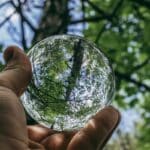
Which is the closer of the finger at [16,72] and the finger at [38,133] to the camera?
the finger at [16,72]

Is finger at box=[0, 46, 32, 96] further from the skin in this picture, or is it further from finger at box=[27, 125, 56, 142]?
finger at box=[27, 125, 56, 142]

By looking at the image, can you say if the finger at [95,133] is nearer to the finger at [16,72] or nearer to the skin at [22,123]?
the skin at [22,123]

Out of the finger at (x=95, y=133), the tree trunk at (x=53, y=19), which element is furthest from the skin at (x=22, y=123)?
the tree trunk at (x=53, y=19)

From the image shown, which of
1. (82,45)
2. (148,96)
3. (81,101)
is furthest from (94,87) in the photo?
(148,96)

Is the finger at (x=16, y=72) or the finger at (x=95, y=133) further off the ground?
the finger at (x=16, y=72)

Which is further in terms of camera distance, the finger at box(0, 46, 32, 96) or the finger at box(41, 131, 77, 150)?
the finger at box(41, 131, 77, 150)

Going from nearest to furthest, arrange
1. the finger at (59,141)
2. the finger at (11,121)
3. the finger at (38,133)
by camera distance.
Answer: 1. the finger at (11,121)
2. the finger at (59,141)
3. the finger at (38,133)

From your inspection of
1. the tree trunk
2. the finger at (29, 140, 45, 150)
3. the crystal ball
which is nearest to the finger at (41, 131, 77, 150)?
the finger at (29, 140, 45, 150)
